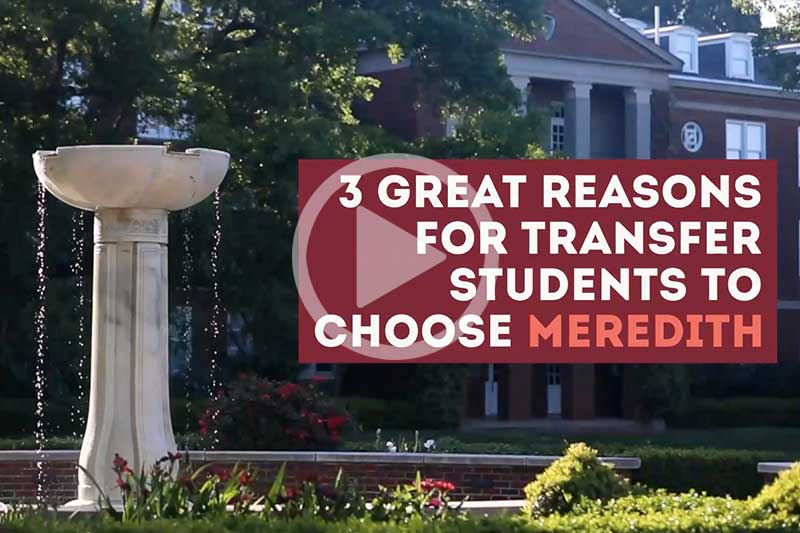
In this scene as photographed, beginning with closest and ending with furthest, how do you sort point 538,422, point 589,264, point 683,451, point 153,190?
point 153,190 → point 683,451 → point 589,264 → point 538,422

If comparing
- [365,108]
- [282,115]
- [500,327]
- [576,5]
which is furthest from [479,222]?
[576,5]

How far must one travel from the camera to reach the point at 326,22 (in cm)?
2916

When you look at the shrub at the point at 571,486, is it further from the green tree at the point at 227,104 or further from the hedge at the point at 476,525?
the green tree at the point at 227,104

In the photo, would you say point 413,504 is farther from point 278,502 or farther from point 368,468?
point 368,468

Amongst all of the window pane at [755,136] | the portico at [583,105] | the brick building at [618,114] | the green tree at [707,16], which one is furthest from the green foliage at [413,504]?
the green tree at [707,16]

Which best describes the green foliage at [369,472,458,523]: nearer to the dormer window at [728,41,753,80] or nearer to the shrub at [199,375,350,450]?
the shrub at [199,375,350,450]

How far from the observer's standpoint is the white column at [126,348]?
11938 millimetres

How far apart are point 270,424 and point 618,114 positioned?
33.9m

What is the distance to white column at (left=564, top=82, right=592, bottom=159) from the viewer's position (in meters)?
Result: 45.6

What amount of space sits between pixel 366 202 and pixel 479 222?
2780 mm

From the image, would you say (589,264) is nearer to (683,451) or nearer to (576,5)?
(683,451)

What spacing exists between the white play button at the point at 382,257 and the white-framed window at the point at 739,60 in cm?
2572

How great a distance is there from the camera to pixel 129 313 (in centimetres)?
1198

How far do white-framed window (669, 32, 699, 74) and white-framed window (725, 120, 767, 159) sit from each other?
3.01 metres
